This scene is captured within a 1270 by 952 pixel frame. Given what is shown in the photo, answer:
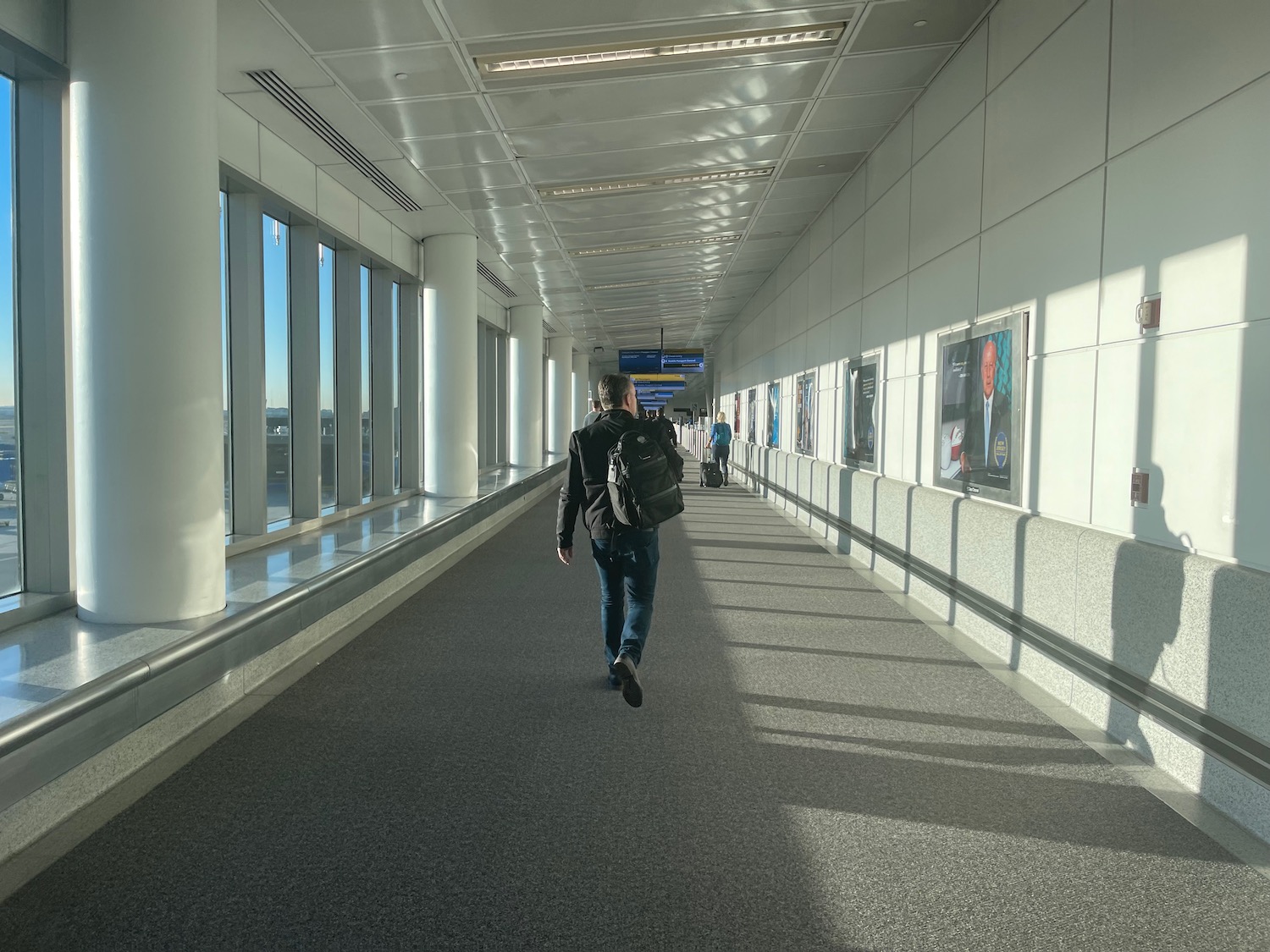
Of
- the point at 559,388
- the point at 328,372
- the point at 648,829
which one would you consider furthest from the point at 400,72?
the point at 559,388

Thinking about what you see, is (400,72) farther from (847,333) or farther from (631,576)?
(847,333)

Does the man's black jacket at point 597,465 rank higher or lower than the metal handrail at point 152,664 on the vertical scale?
higher

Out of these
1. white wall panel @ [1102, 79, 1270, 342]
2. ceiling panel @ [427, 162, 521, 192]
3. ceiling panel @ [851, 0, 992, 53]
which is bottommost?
white wall panel @ [1102, 79, 1270, 342]

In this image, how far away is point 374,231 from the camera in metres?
10.2

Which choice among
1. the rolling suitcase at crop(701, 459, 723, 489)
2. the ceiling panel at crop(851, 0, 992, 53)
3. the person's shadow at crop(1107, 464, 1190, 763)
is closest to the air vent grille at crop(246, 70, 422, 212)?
the ceiling panel at crop(851, 0, 992, 53)

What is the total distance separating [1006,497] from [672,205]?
21.0 ft

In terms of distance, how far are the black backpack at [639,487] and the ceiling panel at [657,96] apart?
3.54 meters

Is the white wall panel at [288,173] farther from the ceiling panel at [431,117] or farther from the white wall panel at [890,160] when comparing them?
the white wall panel at [890,160]

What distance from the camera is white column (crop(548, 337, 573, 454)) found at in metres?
26.3

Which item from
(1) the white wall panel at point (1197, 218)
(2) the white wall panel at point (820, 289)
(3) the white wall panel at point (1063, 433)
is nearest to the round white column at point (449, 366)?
(2) the white wall panel at point (820, 289)

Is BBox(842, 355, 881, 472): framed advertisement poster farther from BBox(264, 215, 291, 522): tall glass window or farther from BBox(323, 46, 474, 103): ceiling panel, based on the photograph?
BBox(264, 215, 291, 522): tall glass window

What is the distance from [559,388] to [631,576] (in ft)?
73.1

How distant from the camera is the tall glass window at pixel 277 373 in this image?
8.23m

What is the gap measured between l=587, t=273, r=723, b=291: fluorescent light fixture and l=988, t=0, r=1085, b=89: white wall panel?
10.5m
